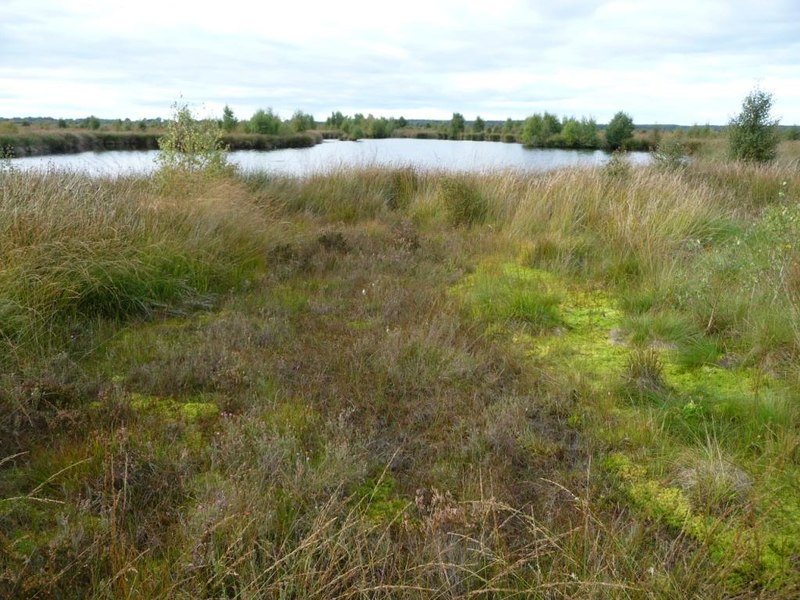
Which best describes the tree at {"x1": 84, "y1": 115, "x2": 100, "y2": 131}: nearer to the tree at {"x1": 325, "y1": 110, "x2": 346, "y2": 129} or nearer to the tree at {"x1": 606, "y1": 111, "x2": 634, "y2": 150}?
the tree at {"x1": 325, "y1": 110, "x2": 346, "y2": 129}

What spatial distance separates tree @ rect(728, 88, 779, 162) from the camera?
15.3 metres

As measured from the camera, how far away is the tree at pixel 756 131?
15.3 metres

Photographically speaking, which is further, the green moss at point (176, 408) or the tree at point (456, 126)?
the tree at point (456, 126)

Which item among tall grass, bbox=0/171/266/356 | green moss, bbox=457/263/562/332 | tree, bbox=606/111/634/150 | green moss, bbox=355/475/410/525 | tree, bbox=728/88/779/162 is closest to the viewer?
green moss, bbox=355/475/410/525

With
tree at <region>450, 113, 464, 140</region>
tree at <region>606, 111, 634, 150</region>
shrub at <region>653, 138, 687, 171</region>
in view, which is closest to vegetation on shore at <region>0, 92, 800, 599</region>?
shrub at <region>653, 138, 687, 171</region>

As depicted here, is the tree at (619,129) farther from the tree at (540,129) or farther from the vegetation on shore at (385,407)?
the vegetation on shore at (385,407)

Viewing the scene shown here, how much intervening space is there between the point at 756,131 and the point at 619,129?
2383 cm

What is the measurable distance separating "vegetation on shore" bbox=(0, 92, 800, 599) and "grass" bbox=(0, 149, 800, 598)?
18 millimetres

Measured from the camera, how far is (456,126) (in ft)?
185

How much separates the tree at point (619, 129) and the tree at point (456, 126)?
20096 mm

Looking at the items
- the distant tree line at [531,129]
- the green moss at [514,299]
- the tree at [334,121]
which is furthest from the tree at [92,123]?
the green moss at [514,299]

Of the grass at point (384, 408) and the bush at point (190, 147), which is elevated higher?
the bush at point (190, 147)

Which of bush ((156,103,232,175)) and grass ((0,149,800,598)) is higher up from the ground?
bush ((156,103,232,175))

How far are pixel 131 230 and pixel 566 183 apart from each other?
19.8 feet
